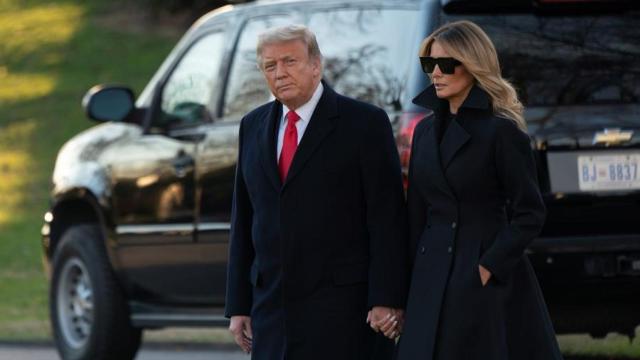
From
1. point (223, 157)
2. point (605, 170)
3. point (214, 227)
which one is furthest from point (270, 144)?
point (214, 227)

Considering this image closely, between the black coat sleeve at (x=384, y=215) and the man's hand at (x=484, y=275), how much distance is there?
32cm

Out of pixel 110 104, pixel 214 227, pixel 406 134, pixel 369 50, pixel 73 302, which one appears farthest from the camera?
pixel 73 302

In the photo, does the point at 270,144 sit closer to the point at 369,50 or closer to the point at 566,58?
the point at 566,58

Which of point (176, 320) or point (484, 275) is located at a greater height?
point (484, 275)

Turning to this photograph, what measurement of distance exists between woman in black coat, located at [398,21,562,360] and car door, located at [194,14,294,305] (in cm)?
349

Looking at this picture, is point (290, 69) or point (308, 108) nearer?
point (290, 69)

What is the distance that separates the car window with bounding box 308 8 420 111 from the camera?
8.21 metres

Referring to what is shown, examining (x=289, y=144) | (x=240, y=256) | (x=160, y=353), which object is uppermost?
(x=289, y=144)

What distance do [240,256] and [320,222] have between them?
38 cm

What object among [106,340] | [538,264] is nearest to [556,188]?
[538,264]

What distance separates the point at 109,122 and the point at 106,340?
4.14 ft

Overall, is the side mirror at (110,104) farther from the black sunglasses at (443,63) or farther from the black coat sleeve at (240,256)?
the black sunglasses at (443,63)

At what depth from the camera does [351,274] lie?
19.3 ft

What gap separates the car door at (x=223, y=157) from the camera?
9188 mm
